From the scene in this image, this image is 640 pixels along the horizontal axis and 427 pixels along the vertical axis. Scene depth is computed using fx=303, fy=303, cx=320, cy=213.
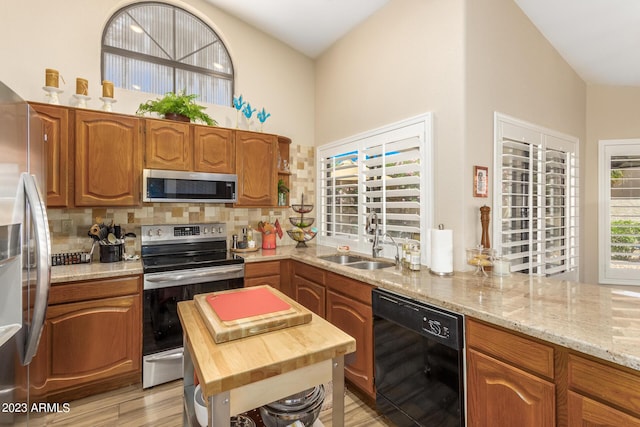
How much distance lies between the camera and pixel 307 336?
1.07 meters

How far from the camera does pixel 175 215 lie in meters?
2.96

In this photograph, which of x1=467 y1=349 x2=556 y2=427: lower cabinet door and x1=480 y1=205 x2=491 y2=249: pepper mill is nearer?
x1=467 y1=349 x2=556 y2=427: lower cabinet door

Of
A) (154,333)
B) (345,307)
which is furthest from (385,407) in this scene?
(154,333)

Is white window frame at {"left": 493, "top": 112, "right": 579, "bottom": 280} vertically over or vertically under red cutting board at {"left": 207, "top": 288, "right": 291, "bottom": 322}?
over

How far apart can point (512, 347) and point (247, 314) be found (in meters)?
1.08

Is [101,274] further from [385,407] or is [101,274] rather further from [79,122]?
[385,407]

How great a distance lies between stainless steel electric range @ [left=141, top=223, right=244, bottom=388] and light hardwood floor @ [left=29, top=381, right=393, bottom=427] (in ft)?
0.45

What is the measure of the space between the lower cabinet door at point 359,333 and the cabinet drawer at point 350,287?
0.12 feet

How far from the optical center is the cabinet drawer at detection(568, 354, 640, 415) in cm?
94

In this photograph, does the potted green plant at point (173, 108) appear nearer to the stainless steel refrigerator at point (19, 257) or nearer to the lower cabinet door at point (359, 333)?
the stainless steel refrigerator at point (19, 257)

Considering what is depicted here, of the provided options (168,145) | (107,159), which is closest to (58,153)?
(107,159)

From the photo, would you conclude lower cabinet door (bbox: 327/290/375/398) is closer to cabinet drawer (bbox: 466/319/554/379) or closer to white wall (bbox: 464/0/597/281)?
cabinet drawer (bbox: 466/319/554/379)

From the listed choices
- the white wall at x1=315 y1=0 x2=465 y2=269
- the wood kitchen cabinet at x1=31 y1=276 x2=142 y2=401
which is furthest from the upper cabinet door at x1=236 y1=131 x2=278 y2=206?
the wood kitchen cabinet at x1=31 y1=276 x2=142 y2=401

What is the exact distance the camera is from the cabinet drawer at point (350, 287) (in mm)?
2002
